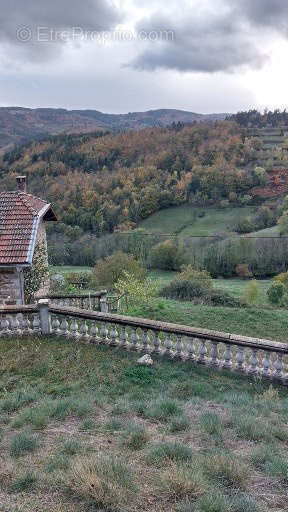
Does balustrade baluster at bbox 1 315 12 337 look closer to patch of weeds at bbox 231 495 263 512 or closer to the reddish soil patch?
patch of weeds at bbox 231 495 263 512

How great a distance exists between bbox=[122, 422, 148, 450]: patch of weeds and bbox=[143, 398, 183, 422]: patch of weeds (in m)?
0.57

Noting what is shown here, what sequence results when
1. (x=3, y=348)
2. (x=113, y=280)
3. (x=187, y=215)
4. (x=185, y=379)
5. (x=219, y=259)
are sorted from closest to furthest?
(x=185, y=379)
(x=3, y=348)
(x=113, y=280)
(x=219, y=259)
(x=187, y=215)

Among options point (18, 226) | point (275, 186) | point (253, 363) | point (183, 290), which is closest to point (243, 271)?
point (183, 290)

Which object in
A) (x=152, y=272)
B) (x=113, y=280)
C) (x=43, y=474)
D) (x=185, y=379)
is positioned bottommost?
(x=152, y=272)

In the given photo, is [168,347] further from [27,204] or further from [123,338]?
[27,204]

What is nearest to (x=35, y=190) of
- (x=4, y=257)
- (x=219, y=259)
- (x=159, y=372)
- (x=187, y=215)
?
(x=187, y=215)

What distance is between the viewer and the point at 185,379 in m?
7.63

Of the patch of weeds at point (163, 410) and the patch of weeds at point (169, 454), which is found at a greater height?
the patch of weeds at point (169, 454)

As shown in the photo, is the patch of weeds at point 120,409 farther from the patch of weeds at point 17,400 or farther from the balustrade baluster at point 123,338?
the balustrade baluster at point 123,338

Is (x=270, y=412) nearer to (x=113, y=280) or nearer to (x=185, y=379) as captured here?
(x=185, y=379)

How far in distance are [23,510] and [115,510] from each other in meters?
0.81

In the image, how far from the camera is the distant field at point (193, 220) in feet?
229

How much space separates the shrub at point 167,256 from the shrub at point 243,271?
6969 mm

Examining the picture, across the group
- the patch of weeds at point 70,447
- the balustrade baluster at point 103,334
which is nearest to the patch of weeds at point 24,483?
the patch of weeds at point 70,447
